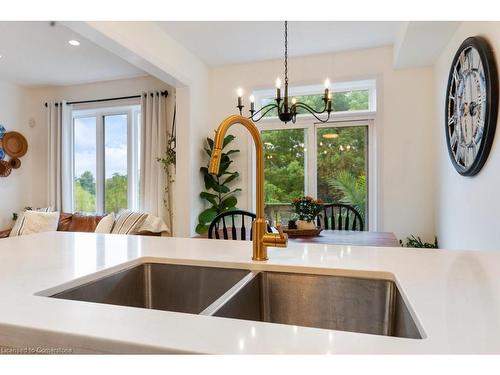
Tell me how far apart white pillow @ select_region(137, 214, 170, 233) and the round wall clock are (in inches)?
129

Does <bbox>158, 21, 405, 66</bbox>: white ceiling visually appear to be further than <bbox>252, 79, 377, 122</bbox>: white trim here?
No

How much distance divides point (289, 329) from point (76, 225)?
459 centimetres

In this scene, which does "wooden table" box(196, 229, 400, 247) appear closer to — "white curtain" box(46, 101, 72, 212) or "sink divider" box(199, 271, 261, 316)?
"sink divider" box(199, 271, 261, 316)

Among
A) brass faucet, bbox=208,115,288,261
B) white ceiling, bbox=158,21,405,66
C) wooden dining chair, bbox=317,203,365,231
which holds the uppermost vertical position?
white ceiling, bbox=158,21,405,66

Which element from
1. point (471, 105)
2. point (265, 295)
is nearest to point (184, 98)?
point (471, 105)

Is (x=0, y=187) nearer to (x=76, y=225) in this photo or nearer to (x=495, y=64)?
(x=76, y=225)

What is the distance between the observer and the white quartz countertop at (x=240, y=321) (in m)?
0.51

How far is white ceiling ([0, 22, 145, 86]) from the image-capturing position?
325 centimetres

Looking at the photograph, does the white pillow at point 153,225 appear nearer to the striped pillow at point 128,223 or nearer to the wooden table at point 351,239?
the striped pillow at point 128,223

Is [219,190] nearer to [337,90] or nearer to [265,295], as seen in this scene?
[337,90]

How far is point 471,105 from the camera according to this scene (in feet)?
7.68

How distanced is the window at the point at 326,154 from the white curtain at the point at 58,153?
9.71 feet

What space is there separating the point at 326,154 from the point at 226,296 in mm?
3577

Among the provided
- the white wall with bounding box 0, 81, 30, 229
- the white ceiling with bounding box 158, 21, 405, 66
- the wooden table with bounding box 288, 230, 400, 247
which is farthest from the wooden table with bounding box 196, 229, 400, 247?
the white wall with bounding box 0, 81, 30, 229
